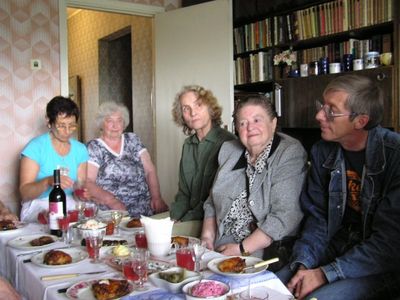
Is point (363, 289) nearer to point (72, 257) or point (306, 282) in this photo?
point (306, 282)

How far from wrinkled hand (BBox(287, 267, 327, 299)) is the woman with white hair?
1.28 meters

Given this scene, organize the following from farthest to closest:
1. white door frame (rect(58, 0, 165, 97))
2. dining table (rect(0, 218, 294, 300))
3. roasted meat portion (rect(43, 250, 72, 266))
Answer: white door frame (rect(58, 0, 165, 97)) → roasted meat portion (rect(43, 250, 72, 266)) → dining table (rect(0, 218, 294, 300))

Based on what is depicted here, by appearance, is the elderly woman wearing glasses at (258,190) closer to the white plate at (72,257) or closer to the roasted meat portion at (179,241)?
the roasted meat portion at (179,241)

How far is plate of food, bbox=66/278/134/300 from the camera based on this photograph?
45.3 inches

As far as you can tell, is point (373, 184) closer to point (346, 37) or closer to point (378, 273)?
point (378, 273)

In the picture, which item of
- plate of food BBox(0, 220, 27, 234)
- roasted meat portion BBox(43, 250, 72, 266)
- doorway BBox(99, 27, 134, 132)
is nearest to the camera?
roasted meat portion BBox(43, 250, 72, 266)

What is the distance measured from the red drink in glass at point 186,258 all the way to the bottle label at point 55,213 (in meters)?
0.66

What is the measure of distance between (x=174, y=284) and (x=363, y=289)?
74cm

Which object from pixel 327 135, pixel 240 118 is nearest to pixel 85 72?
pixel 240 118

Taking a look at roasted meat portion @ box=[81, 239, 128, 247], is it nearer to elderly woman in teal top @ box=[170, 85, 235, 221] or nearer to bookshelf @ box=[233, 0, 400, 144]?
elderly woman in teal top @ box=[170, 85, 235, 221]

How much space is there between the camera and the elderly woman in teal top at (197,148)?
239 centimetres

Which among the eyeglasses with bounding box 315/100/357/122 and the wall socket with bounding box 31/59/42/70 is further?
the wall socket with bounding box 31/59/42/70

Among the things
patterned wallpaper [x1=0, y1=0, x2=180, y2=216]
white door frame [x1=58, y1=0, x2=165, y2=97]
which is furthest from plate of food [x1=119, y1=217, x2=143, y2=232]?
white door frame [x1=58, y1=0, x2=165, y2=97]

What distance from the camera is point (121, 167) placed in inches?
109
